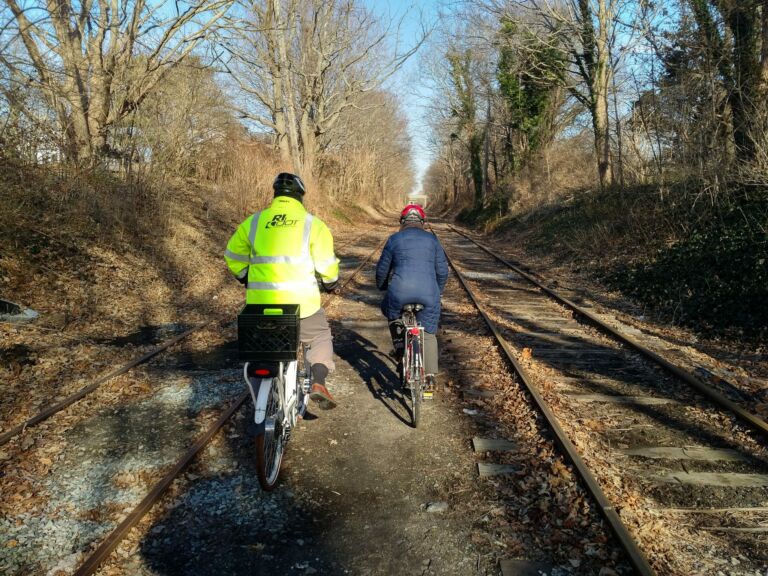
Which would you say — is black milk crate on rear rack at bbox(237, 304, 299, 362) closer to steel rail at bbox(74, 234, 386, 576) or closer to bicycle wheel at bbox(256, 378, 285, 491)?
bicycle wheel at bbox(256, 378, 285, 491)

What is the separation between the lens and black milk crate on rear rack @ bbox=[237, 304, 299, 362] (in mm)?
3619

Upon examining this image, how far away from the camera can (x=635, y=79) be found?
12.6m

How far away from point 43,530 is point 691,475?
15.1 feet

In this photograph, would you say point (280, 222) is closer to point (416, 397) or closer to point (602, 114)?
point (416, 397)

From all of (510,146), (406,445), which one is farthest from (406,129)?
(406,445)

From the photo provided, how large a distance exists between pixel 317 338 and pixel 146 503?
170cm

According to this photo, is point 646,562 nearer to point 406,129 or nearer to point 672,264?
point 672,264

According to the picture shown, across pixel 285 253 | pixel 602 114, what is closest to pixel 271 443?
pixel 285 253

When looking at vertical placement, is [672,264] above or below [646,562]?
above

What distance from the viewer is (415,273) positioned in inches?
197

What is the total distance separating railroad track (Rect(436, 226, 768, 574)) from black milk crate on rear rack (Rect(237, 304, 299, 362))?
1.98m

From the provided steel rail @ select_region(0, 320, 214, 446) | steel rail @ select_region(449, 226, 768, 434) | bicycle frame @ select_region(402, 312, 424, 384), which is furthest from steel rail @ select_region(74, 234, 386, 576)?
steel rail @ select_region(449, 226, 768, 434)

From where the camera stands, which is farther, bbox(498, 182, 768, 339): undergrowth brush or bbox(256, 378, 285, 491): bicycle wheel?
bbox(498, 182, 768, 339): undergrowth brush

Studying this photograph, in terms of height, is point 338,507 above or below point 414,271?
below
